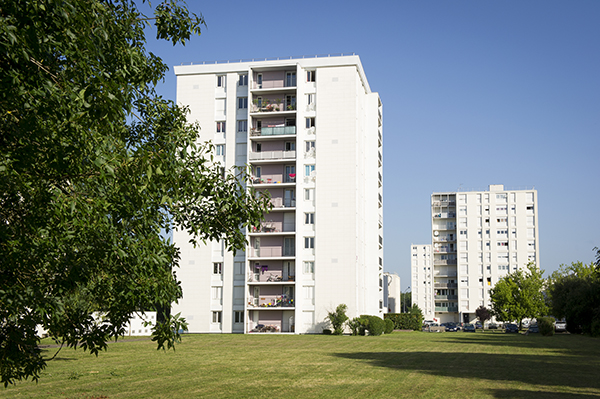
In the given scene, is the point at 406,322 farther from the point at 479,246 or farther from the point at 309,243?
the point at 479,246

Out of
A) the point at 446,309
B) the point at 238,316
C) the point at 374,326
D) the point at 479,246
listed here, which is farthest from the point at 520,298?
the point at 446,309

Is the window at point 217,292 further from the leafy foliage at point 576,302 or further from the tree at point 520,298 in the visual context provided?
the tree at point 520,298

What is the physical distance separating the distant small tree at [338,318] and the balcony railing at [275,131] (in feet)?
70.5

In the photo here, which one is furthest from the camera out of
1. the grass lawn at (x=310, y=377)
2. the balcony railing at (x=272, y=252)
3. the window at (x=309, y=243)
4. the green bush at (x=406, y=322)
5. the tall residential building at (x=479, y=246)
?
the tall residential building at (x=479, y=246)

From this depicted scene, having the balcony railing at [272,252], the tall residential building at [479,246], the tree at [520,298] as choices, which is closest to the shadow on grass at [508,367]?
the balcony railing at [272,252]

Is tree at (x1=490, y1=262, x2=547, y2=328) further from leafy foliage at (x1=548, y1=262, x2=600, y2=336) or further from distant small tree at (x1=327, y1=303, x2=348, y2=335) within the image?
distant small tree at (x1=327, y1=303, x2=348, y2=335)

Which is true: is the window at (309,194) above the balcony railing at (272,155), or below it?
below

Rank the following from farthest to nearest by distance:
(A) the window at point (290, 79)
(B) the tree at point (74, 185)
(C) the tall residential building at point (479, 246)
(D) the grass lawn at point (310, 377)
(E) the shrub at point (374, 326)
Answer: (C) the tall residential building at point (479, 246) < (A) the window at point (290, 79) < (E) the shrub at point (374, 326) < (D) the grass lawn at point (310, 377) < (B) the tree at point (74, 185)

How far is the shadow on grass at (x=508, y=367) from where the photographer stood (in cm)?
2159

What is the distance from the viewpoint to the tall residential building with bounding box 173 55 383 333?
2635 inches

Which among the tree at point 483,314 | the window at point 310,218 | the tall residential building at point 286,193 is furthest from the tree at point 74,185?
the tree at point 483,314

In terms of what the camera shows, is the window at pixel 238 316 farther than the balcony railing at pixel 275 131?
No

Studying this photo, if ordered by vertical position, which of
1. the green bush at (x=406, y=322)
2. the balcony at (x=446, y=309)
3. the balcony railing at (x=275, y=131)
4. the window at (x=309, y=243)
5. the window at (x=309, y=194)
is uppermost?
the balcony railing at (x=275, y=131)

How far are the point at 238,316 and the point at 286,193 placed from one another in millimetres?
15647
